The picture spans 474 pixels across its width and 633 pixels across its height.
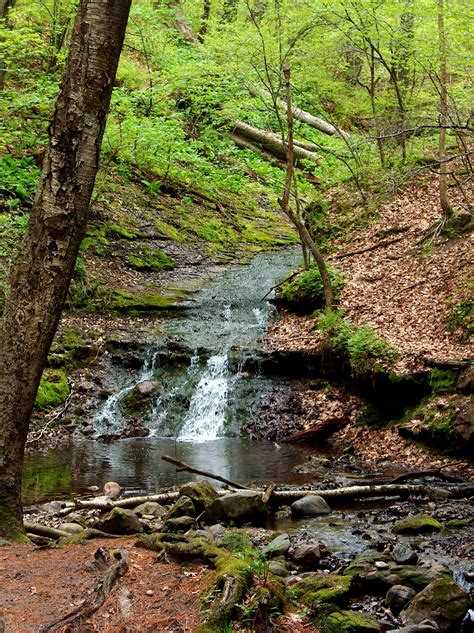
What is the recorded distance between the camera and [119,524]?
544cm

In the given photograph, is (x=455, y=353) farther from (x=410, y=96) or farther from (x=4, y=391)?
(x=410, y=96)

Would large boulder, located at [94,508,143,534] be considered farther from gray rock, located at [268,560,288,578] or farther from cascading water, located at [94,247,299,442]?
cascading water, located at [94,247,299,442]

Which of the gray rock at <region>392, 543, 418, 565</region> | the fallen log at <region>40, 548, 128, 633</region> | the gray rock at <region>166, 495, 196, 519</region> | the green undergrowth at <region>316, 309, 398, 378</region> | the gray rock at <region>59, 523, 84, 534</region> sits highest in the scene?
the green undergrowth at <region>316, 309, 398, 378</region>

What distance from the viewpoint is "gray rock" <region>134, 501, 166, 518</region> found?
6508 mm

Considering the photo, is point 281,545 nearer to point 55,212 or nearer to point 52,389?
point 55,212

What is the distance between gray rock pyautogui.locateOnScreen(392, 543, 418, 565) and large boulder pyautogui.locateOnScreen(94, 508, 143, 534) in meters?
2.28

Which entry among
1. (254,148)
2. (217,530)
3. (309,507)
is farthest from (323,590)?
(254,148)

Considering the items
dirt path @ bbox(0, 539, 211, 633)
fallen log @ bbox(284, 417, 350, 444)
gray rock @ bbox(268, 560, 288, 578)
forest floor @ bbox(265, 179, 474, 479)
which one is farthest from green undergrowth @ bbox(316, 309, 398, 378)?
dirt path @ bbox(0, 539, 211, 633)

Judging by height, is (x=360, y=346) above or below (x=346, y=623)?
above

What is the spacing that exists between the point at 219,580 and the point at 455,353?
7531mm

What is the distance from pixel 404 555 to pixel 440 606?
43.4 inches

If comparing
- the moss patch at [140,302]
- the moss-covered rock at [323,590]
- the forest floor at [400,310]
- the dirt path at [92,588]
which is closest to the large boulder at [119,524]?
the dirt path at [92,588]

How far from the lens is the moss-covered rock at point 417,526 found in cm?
622

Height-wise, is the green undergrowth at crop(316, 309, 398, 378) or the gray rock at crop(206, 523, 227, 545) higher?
the green undergrowth at crop(316, 309, 398, 378)
